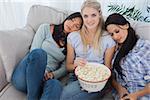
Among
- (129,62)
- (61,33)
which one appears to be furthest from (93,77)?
(61,33)

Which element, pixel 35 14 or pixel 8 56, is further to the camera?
pixel 35 14

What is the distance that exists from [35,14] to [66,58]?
427mm

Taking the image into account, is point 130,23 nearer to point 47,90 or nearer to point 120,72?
point 120,72

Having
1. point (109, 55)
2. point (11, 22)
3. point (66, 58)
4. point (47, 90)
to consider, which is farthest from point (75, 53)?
point (11, 22)

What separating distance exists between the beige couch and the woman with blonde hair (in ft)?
0.79

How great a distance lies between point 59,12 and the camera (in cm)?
185

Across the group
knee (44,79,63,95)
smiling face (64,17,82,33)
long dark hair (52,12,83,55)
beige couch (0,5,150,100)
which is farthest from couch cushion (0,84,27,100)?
smiling face (64,17,82,33)

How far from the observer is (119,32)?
1525mm

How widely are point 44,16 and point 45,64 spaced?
52 cm

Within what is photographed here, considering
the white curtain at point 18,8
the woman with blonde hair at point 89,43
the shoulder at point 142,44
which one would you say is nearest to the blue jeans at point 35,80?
the woman with blonde hair at point 89,43

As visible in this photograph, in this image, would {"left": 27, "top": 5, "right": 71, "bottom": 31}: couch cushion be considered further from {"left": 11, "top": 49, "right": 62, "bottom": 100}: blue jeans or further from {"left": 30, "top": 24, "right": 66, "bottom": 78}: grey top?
{"left": 11, "top": 49, "right": 62, "bottom": 100}: blue jeans

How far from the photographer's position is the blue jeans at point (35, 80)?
54.3 inches

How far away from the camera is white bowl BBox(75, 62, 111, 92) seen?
4.38ft

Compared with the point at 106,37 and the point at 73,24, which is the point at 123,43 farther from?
the point at 73,24
